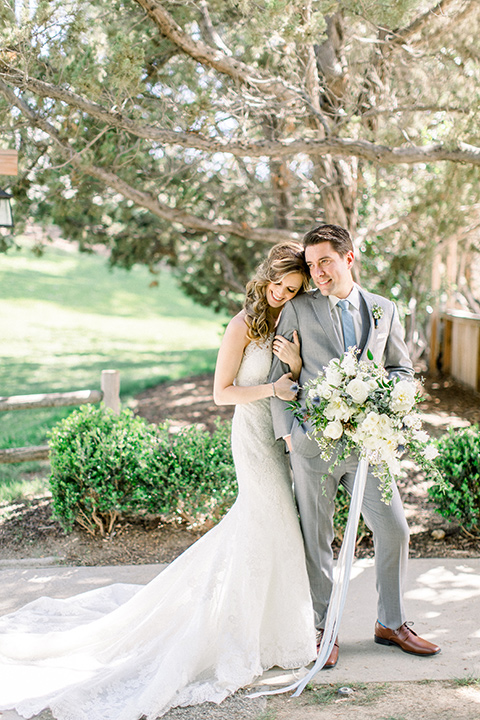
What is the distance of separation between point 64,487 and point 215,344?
1680cm

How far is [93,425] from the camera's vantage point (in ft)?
16.1

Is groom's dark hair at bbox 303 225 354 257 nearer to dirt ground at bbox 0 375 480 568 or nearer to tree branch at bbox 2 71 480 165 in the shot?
tree branch at bbox 2 71 480 165

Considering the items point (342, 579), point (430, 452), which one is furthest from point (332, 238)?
point (342, 579)

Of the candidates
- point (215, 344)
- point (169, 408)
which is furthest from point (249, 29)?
point (215, 344)

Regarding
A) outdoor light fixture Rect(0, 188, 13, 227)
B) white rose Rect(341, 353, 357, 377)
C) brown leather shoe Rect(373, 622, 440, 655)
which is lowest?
brown leather shoe Rect(373, 622, 440, 655)

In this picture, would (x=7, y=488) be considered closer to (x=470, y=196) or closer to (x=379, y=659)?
(x=379, y=659)

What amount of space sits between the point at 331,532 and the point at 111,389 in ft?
9.34

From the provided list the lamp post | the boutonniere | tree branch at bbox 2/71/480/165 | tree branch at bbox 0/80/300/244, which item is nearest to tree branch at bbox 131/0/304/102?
tree branch at bbox 2/71/480/165

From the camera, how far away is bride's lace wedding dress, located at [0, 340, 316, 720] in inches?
115

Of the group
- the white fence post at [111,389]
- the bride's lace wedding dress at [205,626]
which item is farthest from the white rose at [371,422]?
the white fence post at [111,389]

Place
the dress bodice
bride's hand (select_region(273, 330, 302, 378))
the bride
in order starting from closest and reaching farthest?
the bride → bride's hand (select_region(273, 330, 302, 378)) → the dress bodice

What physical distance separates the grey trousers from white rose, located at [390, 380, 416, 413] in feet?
1.53

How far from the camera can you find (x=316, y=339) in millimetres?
3219

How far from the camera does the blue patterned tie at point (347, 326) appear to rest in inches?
127
